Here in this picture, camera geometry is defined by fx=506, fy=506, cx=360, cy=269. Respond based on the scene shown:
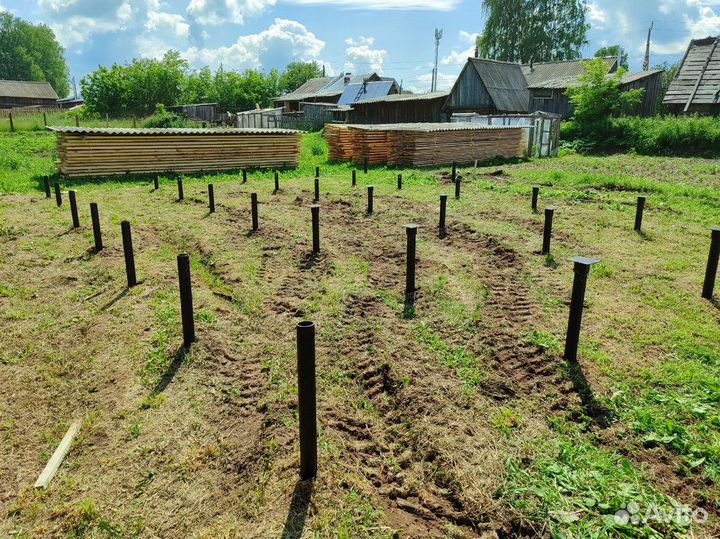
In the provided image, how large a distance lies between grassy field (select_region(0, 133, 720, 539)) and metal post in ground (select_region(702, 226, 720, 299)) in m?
0.16

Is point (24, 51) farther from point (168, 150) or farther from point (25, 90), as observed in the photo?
point (168, 150)

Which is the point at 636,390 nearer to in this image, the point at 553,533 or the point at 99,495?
the point at 553,533

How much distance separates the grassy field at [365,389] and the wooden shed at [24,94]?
231ft

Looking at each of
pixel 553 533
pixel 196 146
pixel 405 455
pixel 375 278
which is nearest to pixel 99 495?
pixel 405 455

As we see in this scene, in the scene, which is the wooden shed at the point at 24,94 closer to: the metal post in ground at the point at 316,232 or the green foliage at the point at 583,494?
the metal post in ground at the point at 316,232

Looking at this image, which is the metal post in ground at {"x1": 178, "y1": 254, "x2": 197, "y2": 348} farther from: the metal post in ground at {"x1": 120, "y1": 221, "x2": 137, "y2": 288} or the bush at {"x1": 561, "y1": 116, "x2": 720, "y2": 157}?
the bush at {"x1": 561, "y1": 116, "x2": 720, "y2": 157}

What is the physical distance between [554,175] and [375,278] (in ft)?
39.0

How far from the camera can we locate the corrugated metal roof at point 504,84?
112ft

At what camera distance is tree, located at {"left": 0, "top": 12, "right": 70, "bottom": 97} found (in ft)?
263

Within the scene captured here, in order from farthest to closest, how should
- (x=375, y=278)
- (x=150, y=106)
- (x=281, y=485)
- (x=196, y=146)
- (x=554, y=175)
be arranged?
(x=150, y=106)
(x=196, y=146)
(x=554, y=175)
(x=375, y=278)
(x=281, y=485)

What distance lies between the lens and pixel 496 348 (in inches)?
197

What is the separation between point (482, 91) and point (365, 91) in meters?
12.9

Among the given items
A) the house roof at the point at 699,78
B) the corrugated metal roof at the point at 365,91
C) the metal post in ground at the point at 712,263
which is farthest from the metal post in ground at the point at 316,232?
the corrugated metal roof at the point at 365,91

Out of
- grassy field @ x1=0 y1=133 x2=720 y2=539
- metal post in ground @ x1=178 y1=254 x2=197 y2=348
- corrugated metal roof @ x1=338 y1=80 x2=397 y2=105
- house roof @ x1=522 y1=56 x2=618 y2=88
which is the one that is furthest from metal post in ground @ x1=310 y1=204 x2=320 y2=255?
corrugated metal roof @ x1=338 y1=80 x2=397 y2=105
